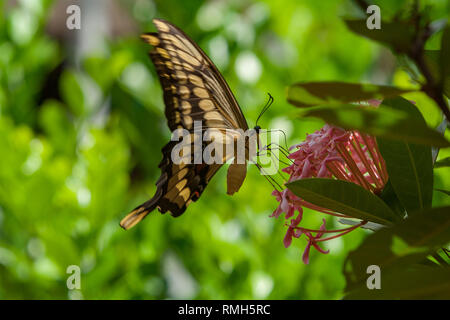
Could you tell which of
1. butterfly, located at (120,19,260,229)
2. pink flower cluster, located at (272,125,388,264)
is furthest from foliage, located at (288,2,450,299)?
butterfly, located at (120,19,260,229)

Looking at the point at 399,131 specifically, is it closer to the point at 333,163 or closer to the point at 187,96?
the point at 333,163

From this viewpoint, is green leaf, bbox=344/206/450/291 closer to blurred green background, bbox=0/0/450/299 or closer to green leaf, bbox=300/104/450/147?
green leaf, bbox=300/104/450/147

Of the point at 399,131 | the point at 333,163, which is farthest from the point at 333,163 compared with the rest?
the point at 399,131

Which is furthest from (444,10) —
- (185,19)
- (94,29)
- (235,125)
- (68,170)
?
(94,29)

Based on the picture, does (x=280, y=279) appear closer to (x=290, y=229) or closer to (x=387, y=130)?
(x=290, y=229)

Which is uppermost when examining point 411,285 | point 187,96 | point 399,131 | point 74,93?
point 74,93
